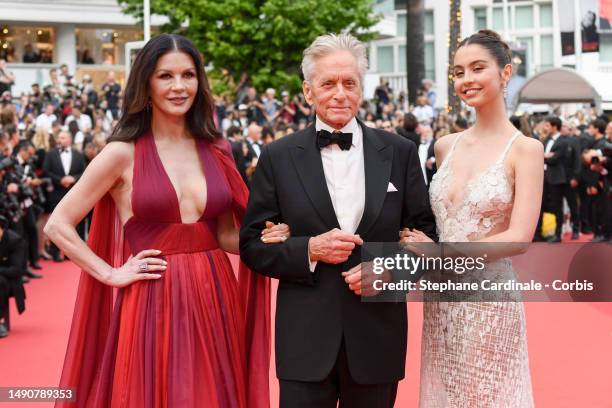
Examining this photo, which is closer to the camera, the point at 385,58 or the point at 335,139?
the point at 335,139

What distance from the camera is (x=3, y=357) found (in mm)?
8445

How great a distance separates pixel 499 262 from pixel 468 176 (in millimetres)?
379

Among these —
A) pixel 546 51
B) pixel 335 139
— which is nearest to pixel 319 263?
pixel 335 139

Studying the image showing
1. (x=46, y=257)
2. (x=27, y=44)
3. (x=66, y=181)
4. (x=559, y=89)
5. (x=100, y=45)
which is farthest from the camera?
(x=100, y=45)

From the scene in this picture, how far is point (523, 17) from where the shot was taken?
48.7 meters

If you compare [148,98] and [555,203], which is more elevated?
[148,98]

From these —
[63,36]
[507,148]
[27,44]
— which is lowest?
[507,148]

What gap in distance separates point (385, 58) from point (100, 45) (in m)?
15.7

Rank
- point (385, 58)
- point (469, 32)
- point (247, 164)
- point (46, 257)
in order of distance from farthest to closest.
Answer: point (385, 58) < point (469, 32) < point (247, 164) < point (46, 257)

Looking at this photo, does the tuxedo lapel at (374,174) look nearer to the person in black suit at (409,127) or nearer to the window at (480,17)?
the person in black suit at (409,127)

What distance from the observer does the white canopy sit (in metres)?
20.6

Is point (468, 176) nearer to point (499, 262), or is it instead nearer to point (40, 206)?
A: point (499, 262)

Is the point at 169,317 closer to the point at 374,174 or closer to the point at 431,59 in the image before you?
the point at 374,174

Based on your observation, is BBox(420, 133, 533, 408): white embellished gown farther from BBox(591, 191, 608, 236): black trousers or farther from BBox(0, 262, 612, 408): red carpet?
BBox(591, 191, 608, 236): black trousers
